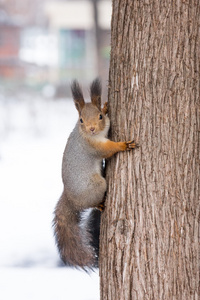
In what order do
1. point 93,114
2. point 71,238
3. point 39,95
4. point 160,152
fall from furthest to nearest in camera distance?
point 39,95, point 71,238, point 93,114, point 160,152

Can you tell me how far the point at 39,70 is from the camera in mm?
3312

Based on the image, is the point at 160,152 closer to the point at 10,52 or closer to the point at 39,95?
the point at 39,95

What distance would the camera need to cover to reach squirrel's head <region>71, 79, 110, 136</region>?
1526 mm

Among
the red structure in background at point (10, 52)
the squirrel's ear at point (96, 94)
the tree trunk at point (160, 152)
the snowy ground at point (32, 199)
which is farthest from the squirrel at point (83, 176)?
the red structure in background at point (10, 52)

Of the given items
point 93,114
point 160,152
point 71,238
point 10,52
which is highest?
point 10,52

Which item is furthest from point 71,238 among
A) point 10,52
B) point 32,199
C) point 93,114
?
point 10,52

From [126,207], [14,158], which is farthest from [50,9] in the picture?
[126,207]

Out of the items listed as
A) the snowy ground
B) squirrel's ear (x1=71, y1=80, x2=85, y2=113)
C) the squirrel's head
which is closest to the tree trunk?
the squirrel's head

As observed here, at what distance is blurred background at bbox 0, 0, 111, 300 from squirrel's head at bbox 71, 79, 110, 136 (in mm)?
1385

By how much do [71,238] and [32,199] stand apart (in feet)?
4.09

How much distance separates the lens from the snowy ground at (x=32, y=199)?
2.57 meters

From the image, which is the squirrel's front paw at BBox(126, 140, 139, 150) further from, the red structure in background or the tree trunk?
the red structure in background

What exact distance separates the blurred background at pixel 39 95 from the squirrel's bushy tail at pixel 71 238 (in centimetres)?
114

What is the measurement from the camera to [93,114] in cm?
156
